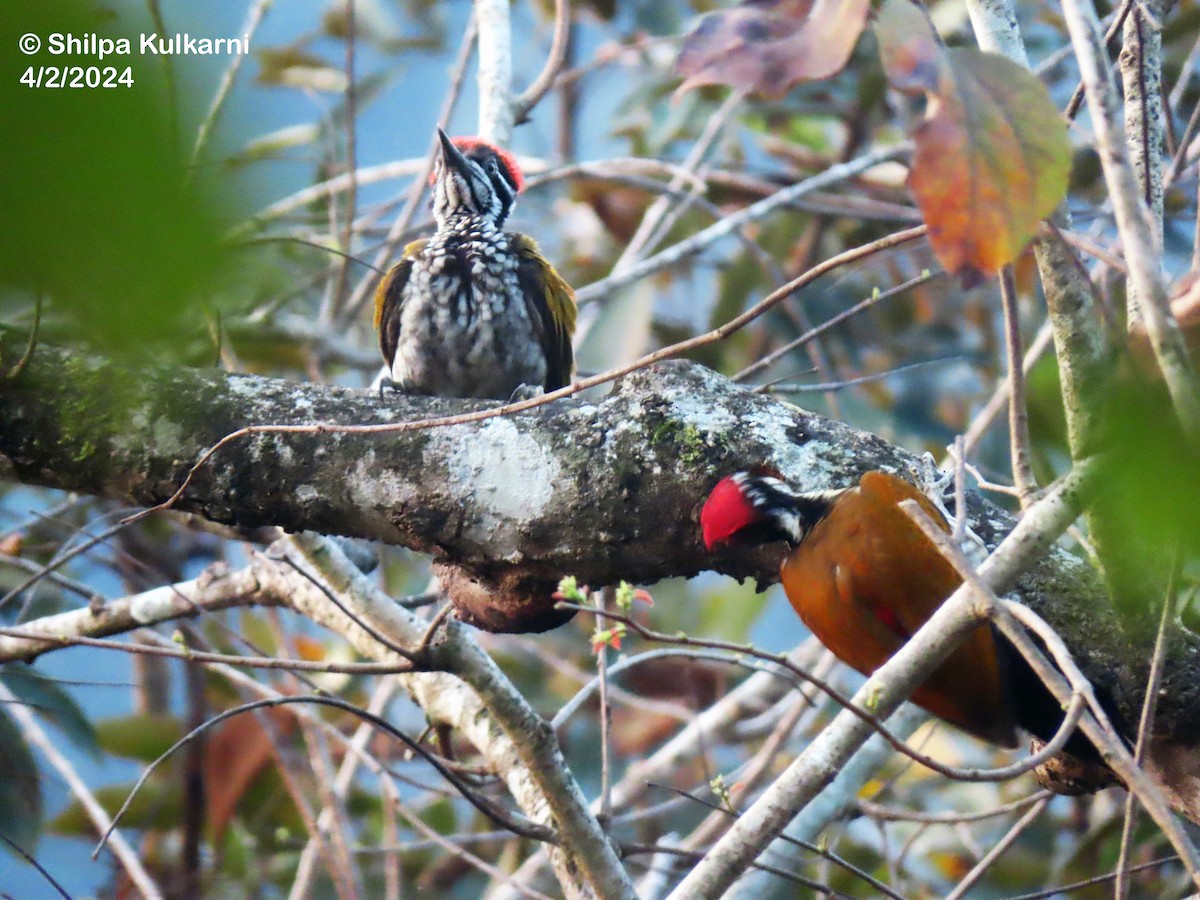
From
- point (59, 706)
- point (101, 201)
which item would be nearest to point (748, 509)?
point (101, 201)

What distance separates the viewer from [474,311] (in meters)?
3.32

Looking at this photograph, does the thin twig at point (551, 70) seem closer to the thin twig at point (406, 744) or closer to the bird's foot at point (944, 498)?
the bird's foot at point (944, 498)

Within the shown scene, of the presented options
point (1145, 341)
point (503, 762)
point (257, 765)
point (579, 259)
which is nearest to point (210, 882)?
point (257, 765)

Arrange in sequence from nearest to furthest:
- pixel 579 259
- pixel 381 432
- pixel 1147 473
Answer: pixel 1147 473, pixel 381 432, pixel 579 259

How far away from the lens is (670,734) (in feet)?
16.5

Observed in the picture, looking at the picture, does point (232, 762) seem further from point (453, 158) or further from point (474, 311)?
point (453, 158)

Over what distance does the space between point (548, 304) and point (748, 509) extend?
1.44 m

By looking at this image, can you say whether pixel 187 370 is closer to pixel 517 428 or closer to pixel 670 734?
pixel 517 428

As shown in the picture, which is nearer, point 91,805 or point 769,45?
point 769,45

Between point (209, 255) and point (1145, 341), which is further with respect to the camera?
point (1145, 341)

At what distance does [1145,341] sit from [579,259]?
4494 mm

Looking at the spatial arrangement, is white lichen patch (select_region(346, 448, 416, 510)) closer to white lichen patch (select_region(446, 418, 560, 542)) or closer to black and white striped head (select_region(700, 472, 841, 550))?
white lichen patch (select_region(446, 418, 560, 542))

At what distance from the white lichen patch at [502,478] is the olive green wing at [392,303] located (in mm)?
1279

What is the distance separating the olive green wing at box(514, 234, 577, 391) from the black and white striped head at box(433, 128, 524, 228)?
0.17m
